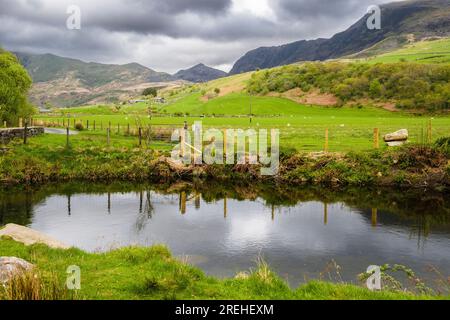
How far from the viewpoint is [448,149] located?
1441 inches

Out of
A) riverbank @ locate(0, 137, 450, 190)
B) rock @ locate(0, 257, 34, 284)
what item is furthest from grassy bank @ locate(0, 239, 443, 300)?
riverbank @ locate(0, 137, 450, 190)

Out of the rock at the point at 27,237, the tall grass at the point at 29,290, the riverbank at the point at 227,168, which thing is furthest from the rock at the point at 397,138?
the tall grass at the point at 29,290

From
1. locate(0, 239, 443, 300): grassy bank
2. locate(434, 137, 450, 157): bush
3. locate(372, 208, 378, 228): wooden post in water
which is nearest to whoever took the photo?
locate(0, 239, 443, 300): grassy bank

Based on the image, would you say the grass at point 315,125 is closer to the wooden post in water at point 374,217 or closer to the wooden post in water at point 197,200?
the wooden post in water at point 197,200

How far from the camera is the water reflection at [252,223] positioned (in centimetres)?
1970

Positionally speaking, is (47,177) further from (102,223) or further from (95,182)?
(102,223)

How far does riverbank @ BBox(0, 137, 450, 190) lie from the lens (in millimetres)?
36375

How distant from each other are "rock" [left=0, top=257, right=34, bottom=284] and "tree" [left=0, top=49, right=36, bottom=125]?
156 feet

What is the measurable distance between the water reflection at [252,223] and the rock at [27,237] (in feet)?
7.73

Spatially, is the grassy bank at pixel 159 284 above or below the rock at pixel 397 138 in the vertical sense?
below

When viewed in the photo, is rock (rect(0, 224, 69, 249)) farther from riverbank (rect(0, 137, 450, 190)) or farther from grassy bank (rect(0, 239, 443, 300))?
riverbank (rect(0, 137, 450, 190))

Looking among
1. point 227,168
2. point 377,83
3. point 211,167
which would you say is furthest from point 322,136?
point 377,83

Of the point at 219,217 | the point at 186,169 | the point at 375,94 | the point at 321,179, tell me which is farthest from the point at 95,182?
the point at 375,94
